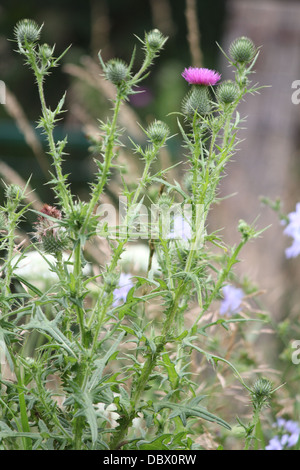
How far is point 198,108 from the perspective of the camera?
1.04m

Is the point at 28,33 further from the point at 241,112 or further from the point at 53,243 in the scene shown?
the point at 241,112

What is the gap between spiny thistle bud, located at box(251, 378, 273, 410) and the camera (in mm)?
1036

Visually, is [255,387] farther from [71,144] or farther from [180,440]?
[71,144]

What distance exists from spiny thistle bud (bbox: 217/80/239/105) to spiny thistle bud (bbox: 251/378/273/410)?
415mm

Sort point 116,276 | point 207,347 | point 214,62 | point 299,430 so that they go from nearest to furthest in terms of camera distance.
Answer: point 116,276 → point 299,430 → point 207,347 → point 214,62

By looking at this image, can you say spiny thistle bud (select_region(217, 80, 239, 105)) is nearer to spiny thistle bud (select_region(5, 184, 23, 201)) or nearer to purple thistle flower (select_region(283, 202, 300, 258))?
spiny thistle bud (select_region(5, 184, 23, 201))

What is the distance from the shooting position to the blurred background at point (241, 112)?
7.66ft

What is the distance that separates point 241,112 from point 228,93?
2432 mm

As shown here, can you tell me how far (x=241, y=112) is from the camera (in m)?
3.39

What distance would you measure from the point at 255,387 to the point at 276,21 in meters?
2.82

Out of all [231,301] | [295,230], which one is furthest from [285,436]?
[295,230]

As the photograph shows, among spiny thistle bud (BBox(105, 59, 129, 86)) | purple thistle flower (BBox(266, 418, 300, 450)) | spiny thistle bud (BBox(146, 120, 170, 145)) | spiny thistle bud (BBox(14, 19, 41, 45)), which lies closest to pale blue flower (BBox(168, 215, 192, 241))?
spiny thistle bud (BBox(146, 120, 170, 145))

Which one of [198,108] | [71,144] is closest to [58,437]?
[198,108]

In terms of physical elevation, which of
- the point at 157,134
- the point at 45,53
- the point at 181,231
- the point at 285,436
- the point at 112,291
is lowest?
the point at 285,436
